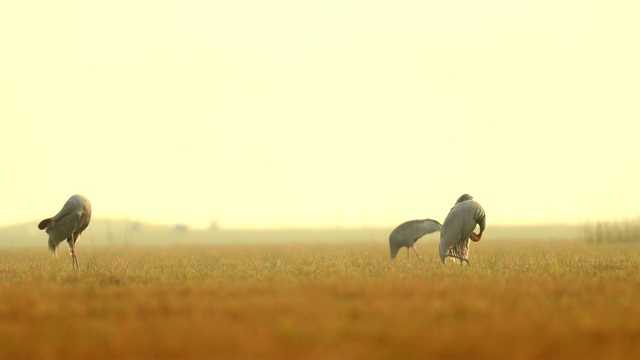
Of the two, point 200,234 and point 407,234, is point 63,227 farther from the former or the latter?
point 200,234

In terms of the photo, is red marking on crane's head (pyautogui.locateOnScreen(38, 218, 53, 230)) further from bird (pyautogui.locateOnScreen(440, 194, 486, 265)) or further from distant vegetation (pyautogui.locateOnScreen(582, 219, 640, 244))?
distant vegetation (pyautogui.locateOnScreen(582, 219, 640, 244))

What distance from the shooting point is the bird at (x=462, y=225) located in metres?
19.4

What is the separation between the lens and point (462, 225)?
1948 centimetres

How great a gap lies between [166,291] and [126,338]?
4.59 meters

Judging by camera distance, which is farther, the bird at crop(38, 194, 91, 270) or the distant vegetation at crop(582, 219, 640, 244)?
the distant vegetation at crop(582, 219, 640, 244)

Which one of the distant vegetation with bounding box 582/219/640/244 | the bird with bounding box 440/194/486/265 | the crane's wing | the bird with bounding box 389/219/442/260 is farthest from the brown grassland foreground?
the distant vegetation with bounding box 582/219/640/244

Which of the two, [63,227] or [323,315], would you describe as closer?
[323,315]

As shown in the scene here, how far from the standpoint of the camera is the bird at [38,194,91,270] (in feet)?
69.7

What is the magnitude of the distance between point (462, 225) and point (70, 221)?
33.1 ft

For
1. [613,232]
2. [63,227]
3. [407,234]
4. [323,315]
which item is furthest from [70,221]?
[613,232]

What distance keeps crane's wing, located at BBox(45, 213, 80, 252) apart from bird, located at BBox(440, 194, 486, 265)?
9.49 meters

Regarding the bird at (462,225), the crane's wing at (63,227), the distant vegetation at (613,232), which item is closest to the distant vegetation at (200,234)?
the distant vegetation at (613,232)

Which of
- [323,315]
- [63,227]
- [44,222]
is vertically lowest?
[323,315]

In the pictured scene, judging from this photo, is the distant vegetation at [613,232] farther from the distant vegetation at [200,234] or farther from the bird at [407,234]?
the distant vegetation at [200,234]
